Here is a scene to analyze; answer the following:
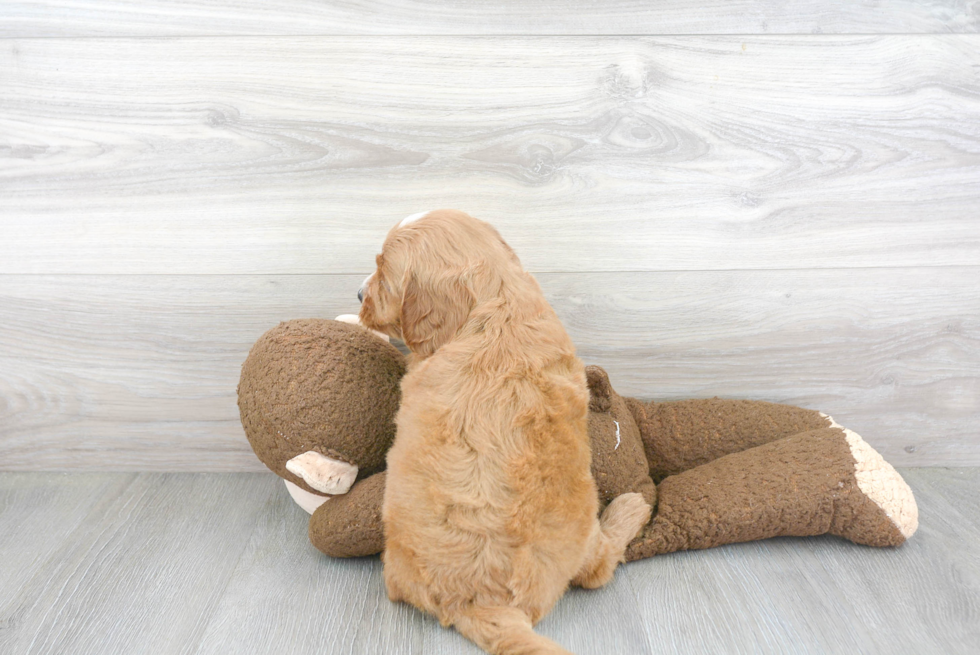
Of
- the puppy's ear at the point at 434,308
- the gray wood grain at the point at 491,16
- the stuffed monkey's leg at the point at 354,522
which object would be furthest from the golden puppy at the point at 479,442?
the gray wood grain at the point at 491,16

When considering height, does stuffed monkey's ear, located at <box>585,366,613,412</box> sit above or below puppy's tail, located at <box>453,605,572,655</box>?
above

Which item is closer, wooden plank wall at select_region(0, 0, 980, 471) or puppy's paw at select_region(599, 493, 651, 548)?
puppy's paw at select_region(599, 493, 651, 548)

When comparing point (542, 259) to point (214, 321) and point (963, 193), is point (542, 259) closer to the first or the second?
point (214, 321)

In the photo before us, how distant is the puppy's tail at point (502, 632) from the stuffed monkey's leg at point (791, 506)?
0.33 metres

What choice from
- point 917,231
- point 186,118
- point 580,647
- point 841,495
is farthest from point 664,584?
point 186,118

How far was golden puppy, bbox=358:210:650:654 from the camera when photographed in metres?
0.99

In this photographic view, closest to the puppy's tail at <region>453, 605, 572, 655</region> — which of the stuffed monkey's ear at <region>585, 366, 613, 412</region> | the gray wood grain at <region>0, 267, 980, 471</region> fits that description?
the stuffed monkey's ear at <region>585, 366, 613, 412</region>

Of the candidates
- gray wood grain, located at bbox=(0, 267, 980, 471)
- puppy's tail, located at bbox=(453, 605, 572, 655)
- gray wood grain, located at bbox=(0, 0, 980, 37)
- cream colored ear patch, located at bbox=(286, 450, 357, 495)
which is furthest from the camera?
gray wood grain, located at bbox=(0, 267, 980, 471)

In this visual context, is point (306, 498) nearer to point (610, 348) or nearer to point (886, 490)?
point (610, 348)

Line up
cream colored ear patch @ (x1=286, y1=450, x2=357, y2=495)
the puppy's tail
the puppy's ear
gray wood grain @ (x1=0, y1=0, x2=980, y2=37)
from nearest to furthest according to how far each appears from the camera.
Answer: the puppy's tail < the puppy's ear < cream colored ear patch @ (x1=286, y1=450, x2=357, y2=495) < gray wood grain @ (x1=0, y1=0, x2=980, y2=37)

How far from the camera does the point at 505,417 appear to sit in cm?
100

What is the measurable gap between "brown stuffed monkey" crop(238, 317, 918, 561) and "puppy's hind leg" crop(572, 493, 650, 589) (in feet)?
0.10

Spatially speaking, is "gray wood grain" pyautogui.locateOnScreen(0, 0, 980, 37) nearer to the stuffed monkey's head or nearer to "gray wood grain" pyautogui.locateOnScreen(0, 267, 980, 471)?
"gray wood grain" pyautogui.locateOnScreen(0, 267, 980, 471)

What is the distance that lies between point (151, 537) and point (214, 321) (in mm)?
456
